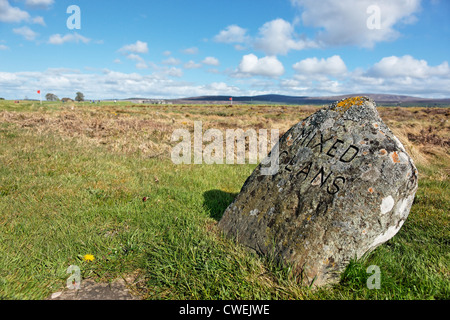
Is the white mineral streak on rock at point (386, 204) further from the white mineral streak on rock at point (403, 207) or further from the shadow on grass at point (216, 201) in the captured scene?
the shadow on grass at point (216, 201)

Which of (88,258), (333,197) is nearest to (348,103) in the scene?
(333,197)

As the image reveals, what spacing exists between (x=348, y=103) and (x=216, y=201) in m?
3.10

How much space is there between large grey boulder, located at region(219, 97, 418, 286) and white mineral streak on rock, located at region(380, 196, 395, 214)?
0.04ft

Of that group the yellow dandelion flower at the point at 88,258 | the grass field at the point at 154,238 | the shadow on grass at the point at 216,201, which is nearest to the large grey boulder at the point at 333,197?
the grass field at the point at 154,238

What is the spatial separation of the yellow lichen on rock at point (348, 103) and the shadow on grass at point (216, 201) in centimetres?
263

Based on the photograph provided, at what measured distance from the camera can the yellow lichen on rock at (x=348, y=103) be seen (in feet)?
12.4

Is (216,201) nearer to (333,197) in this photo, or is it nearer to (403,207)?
(333,197)

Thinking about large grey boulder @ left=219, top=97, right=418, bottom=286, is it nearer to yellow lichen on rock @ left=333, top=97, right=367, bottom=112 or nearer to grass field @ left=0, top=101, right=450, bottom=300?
yellow lichen on rock @ left=333, top=97, right=367, bottom=112

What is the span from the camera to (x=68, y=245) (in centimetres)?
A: 375

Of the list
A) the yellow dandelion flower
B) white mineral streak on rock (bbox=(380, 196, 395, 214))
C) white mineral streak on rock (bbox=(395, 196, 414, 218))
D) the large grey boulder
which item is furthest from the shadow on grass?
white mineral streak on rock (bbox=(395, 196, 414, 218))

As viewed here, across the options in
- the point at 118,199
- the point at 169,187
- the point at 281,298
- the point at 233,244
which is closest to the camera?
the point at 281,298
